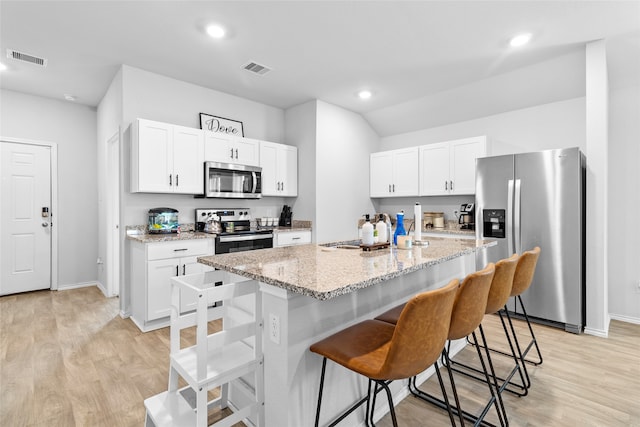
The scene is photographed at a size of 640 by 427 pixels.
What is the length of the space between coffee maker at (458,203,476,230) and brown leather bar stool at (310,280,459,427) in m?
3.30

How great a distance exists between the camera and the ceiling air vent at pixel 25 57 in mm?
3260

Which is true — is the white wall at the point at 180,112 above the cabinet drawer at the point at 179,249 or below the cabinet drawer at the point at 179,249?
above

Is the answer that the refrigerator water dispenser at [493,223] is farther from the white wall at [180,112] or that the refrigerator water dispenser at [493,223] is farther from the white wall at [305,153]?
the white wall at [180,112]

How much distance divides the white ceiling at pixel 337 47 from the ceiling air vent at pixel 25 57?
0.11 meters

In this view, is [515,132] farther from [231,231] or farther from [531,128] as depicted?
[231,231]

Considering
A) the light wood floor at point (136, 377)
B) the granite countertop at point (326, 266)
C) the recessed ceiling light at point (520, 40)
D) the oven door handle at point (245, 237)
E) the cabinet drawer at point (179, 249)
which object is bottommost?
the light wood floor at point (136, 377)

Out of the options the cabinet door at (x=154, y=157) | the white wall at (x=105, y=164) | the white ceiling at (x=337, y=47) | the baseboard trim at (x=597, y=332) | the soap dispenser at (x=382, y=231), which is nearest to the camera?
the soap dispenser at (x=382, y=231)

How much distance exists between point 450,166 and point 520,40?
1.76 metres

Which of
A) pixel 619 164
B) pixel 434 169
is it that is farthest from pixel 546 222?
pixel 434 169

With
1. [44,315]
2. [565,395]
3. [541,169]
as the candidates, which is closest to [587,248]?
[541,169]

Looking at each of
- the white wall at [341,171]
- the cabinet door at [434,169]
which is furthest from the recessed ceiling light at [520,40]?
the white wall at [341,171]

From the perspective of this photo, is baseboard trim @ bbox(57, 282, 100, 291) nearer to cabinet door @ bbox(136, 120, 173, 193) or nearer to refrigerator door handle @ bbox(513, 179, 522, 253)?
cabinet door @ bbox(136, 120, 173, 193)

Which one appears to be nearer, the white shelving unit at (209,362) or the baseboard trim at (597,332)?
the white shelving unit at (209,362)

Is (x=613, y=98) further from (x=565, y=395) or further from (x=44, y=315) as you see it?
(x=44, y=315)
